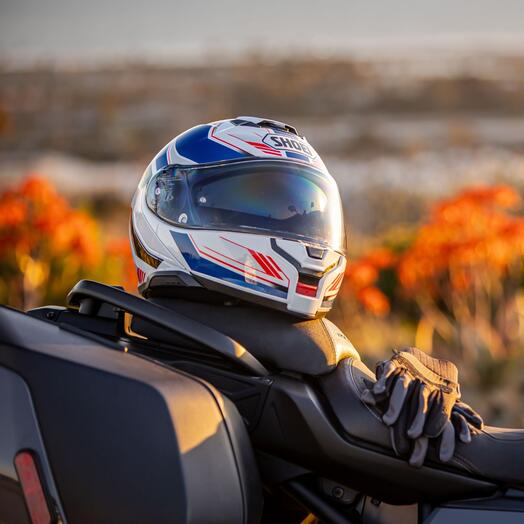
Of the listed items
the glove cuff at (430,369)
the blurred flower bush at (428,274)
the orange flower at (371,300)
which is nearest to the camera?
the glove cuff at (430,369)

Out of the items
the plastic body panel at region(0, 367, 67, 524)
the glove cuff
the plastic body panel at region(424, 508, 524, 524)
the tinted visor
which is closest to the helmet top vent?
the tinted visor

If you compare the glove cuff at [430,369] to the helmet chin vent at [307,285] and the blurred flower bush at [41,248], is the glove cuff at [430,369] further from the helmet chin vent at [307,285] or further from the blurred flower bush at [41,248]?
the blurred flower bush at [41,248]

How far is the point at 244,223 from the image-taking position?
249cm

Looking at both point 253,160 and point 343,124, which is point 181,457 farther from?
point 343,124

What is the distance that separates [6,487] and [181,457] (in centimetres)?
40

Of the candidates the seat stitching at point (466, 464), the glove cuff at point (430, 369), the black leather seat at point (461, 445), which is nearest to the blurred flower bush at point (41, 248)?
the glove cuff at point (430, 369)

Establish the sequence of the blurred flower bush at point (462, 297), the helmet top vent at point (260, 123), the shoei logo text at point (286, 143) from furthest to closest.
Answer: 1. the blurred flower bush at point (462, 297)
2. the helmet top vent at point (260, 123)
3. the shoei logo text at point (286, 143)

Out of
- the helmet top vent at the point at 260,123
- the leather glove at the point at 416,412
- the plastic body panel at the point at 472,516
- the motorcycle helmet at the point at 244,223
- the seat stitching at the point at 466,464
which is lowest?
the plastic body panel at the point at 472,516

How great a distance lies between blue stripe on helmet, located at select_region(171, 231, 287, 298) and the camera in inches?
97.6

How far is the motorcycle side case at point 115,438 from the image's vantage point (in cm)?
199

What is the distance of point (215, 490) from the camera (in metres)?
2.04

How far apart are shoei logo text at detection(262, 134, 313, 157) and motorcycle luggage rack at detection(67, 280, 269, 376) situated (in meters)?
0.57

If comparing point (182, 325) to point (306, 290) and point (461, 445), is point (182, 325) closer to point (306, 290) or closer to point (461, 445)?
point (306, 290)

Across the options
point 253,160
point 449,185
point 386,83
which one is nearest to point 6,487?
point 253,160
